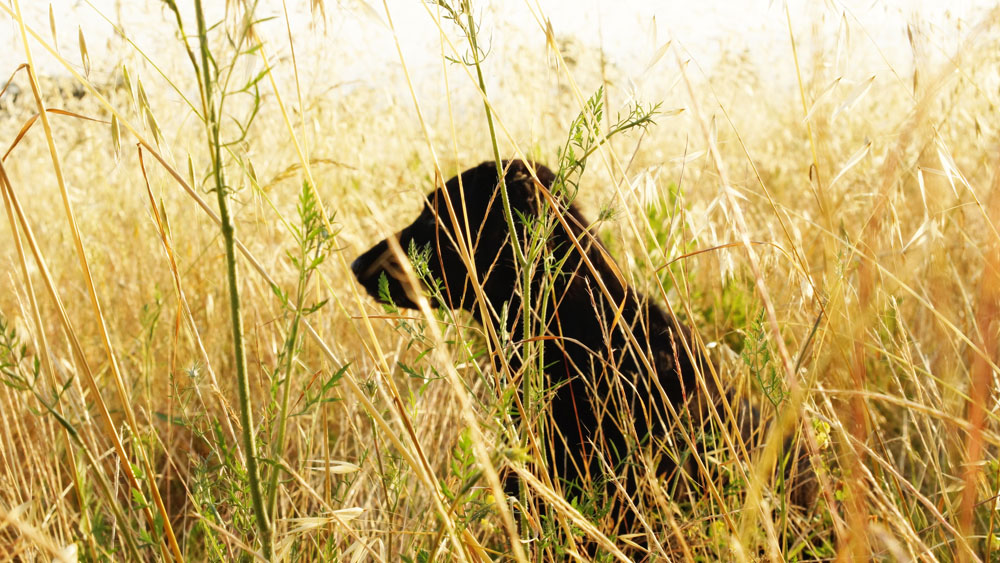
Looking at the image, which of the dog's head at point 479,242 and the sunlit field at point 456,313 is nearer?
the sunlit field at point 456,313

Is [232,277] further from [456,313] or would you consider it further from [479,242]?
[479,242]

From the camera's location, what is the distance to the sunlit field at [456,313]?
2.45 ft

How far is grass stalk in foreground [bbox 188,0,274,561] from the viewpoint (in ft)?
1.91

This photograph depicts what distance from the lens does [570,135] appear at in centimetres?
91

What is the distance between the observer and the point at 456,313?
53.5 inches

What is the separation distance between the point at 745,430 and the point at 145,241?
2297mm

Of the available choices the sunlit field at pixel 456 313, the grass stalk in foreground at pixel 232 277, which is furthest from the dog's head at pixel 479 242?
the grass stalk in foreground at pixel 232 277

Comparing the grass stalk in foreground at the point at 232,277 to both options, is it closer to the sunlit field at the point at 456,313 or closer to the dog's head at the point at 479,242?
the sunlit field at the point at 456,313

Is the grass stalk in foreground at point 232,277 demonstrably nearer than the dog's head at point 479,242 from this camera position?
Yes

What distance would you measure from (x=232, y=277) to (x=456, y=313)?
2.51ft

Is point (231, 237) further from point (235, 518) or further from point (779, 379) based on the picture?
point (779, 379)

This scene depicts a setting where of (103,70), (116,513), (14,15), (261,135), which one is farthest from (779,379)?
(261,135)

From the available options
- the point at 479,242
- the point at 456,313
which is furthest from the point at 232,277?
the point at 479,242

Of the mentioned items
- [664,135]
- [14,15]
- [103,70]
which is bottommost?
[664,135]
